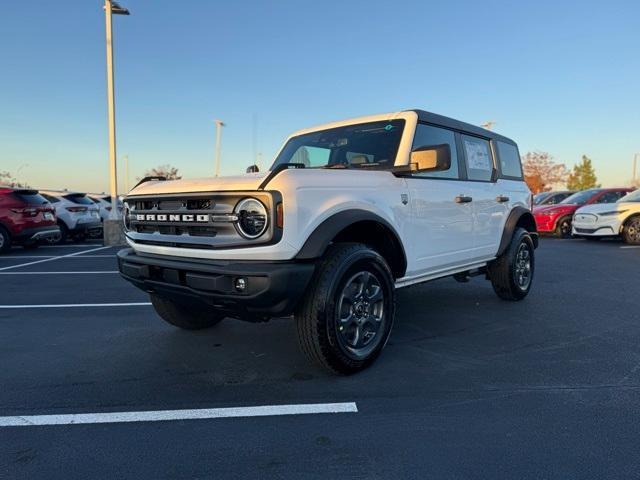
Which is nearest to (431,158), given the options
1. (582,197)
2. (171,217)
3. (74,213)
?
(171,217)

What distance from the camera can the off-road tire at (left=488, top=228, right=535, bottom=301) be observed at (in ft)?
17.1

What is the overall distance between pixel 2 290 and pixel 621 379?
287 inches

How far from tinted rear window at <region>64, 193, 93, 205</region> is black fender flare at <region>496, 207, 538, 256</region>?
40.7 ft

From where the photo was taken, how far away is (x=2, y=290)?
6309mm

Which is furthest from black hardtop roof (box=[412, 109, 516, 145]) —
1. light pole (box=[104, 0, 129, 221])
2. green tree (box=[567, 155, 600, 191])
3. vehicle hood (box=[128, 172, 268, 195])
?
green tree (box=[567, 155, 600, 191])

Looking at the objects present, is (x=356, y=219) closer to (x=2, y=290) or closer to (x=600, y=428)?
(x=600, y=428)

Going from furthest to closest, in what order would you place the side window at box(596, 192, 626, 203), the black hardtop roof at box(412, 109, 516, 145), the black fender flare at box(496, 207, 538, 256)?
the side window at box(596, 192, 626, 203) → the black fender flare at box(496, 207, 538, 256) → the black hardtop roof at box(412, 109, 516, 145)

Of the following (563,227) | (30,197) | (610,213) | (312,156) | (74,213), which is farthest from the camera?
(563,227)

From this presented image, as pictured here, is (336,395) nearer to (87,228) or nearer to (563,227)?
(87,228)

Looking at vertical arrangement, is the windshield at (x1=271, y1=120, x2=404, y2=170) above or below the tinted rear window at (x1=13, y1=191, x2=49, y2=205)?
above

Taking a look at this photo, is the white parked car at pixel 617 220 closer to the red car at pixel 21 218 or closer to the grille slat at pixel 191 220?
the grille slat at pixel 191 220

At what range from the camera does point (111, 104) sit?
13.8 m

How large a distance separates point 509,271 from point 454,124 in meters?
1.88

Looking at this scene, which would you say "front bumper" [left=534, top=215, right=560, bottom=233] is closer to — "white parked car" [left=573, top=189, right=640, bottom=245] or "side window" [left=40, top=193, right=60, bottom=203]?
"white parked car" [left=573, top=189, right=640, bottom=245]
